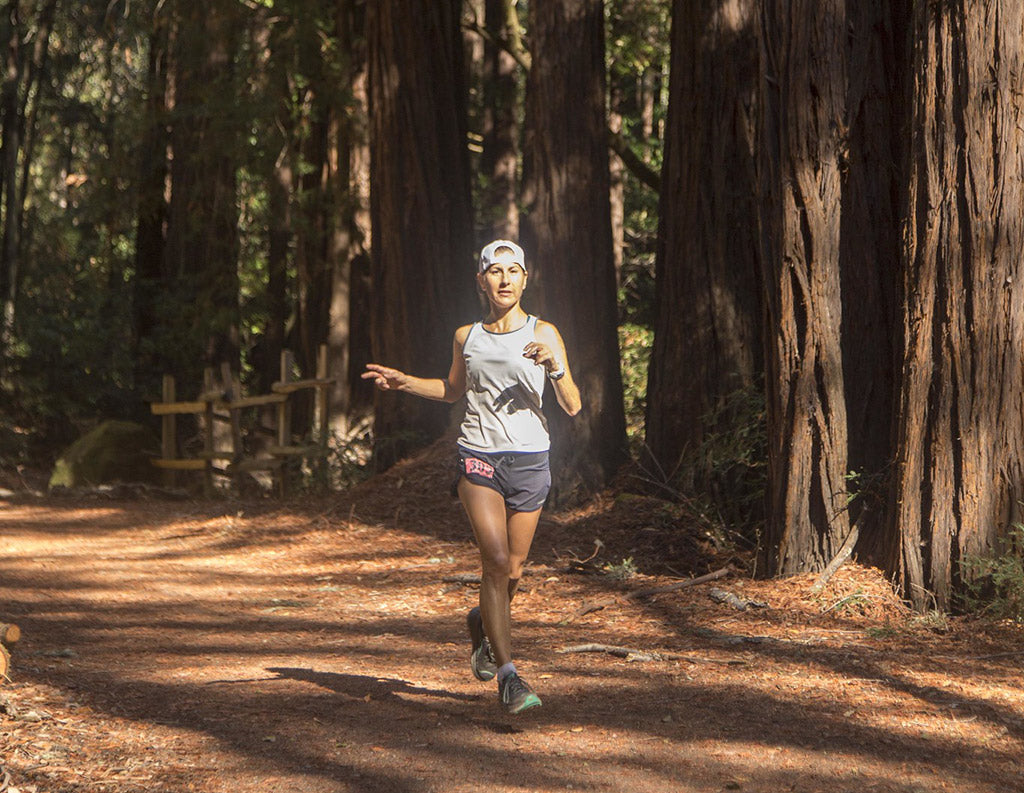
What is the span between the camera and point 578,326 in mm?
12258

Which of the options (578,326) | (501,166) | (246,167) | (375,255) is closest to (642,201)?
(501,166)

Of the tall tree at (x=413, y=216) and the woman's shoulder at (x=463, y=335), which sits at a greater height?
the tall tree at (x=413, y=216)

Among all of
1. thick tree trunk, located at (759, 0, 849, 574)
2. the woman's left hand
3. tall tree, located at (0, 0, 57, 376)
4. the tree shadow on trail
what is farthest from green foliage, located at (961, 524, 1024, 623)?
tall tree, located at (0, 0, 57, 376)

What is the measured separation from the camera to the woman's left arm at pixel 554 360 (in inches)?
217

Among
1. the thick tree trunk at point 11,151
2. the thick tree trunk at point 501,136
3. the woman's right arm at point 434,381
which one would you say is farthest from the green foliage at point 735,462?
the thick tree trunk at point 11,151

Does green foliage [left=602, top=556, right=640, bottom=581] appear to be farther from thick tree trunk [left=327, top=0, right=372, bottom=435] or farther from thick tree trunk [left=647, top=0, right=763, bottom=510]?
thick tree trunk [left=327, top=0, right=372, bottom=435]

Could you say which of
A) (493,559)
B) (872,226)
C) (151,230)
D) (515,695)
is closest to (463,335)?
(493,559)

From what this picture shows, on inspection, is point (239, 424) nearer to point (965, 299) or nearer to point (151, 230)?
point (151, 230)

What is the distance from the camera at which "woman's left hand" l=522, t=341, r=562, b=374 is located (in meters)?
5.48

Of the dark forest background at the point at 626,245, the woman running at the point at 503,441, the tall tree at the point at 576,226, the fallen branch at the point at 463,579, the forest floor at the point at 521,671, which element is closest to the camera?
the forest floor at the point at 521,671

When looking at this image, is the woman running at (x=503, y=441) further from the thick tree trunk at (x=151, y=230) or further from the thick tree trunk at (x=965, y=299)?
the thick tree trunk at (x=151, y=230)

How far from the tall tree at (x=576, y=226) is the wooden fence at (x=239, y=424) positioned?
16.3 feet

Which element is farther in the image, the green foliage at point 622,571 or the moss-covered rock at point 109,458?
the moss-covered rock at point 109,458

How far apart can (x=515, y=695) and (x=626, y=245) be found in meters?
20.0
